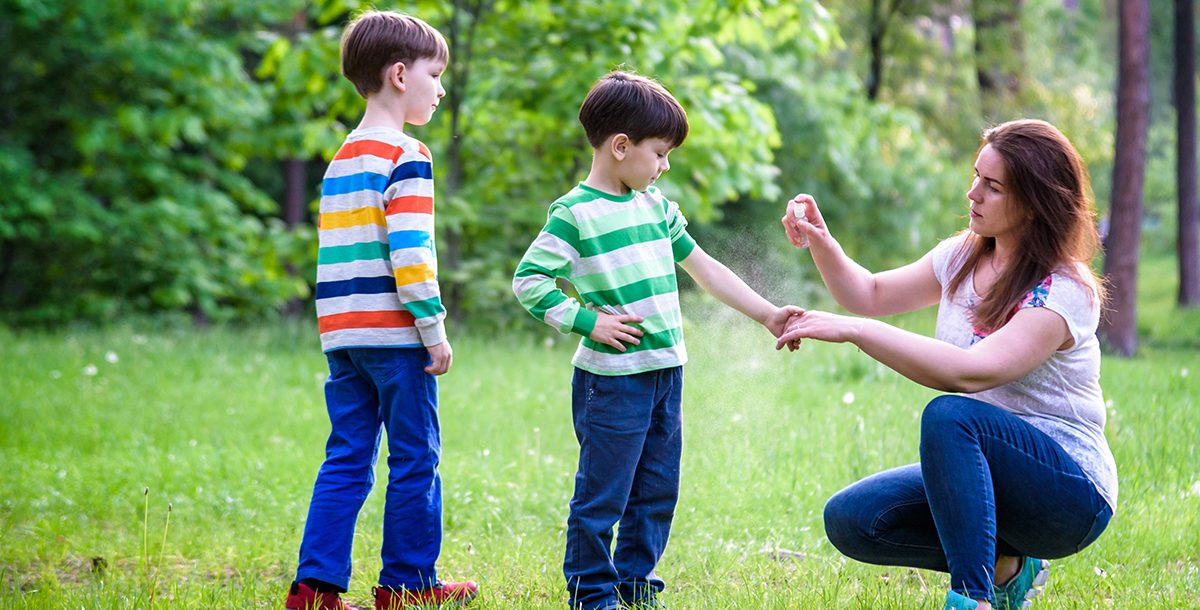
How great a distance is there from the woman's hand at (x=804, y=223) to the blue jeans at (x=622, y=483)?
25.6 inches

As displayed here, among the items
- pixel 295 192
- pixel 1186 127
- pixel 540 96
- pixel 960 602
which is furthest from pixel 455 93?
pixel 1186 127

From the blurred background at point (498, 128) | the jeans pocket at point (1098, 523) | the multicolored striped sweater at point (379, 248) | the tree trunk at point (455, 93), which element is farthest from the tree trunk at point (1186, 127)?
the multicolored striped sweater at point (379, 248)

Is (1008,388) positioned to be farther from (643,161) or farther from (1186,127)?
(1186,127)

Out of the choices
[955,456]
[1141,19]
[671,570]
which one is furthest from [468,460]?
[1141,19]

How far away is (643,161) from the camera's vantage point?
293 cm

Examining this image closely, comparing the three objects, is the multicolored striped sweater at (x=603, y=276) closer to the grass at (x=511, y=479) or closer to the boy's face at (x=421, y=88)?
the boy's face at (x=421, y=88)

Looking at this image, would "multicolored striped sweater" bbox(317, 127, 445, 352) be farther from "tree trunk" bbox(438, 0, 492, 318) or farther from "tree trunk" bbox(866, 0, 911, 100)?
"tree trunk" bbox(866, 0, 911, 100)

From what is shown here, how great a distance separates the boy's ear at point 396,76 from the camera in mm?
3068

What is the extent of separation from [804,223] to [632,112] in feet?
2.41

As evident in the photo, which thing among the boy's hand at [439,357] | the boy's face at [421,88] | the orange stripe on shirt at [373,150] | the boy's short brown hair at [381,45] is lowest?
the boy's hand at [439,357]

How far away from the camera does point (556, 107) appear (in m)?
9.10

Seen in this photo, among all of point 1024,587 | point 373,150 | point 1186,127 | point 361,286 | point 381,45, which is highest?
point 381,45

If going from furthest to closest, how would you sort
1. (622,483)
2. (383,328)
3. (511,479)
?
(511,479) → (383,328) → (622,483)

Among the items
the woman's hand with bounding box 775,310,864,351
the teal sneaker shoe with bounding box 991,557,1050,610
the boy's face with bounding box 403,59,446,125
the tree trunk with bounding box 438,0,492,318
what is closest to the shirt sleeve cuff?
the boy's face with bounding box 403,59,446,125
